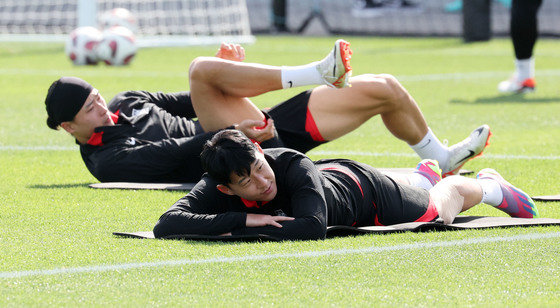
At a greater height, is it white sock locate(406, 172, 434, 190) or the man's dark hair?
the man's dark hair

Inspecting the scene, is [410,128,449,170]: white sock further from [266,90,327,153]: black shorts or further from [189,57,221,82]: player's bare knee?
[189,57,221,82]: player's bare knee

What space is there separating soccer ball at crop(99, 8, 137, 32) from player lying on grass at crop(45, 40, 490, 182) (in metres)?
11.8

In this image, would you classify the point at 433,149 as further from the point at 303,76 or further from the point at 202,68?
the point at 202,68

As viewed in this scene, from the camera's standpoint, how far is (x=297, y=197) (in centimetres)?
455

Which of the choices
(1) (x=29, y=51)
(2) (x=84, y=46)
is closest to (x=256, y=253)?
(2) (x=84, y=46)

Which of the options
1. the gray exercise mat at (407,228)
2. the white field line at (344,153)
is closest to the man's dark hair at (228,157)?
the gray exercise mat at (407,228)

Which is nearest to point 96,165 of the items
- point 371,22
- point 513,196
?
point 513,196

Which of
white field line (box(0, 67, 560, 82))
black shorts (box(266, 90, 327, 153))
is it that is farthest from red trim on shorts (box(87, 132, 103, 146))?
white field line (box(0, 67, 560, 82))

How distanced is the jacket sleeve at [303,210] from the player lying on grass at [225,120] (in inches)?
50.6

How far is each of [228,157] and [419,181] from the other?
56.5 inches

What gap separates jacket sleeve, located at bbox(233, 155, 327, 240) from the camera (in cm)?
448

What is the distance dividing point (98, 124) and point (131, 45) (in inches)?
382

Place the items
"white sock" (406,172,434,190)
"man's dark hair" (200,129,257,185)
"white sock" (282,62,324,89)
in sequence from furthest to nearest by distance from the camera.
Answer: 1. "white sock" (282,62,324,89)
2. "white sock" (406,172,434,190)
3. "man's dark hair" (200,129,257,185)

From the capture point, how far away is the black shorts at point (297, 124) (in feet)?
20.6
